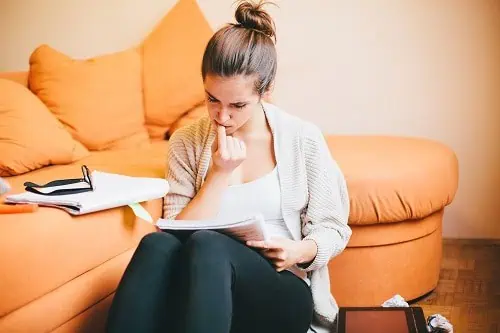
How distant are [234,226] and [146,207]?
449 mm

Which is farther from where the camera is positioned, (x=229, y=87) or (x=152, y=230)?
(x=152, y=230)

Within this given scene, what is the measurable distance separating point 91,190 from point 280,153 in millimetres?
473

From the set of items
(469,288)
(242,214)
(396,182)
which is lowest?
(469,288)

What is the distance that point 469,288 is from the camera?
2537mm

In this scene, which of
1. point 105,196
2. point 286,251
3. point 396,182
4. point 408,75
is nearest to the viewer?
point 286,251

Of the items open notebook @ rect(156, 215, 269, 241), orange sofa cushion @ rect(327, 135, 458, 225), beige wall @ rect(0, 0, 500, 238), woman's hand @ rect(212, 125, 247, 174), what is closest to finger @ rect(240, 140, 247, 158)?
woman's hand @ rect(212, 125, 247, 174)

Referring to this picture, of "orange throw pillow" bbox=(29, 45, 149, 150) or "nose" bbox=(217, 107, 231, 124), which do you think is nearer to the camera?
"nose" bbox=(217, 107, 231, 124)

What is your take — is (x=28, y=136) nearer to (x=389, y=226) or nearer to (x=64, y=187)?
(x=64, y=187)

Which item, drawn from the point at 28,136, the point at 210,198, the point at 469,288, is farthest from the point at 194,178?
the point at 469,288

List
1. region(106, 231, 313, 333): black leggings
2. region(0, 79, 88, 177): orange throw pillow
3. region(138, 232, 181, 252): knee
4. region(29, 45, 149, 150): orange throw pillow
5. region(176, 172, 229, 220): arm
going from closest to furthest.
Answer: region(106, 231, 313, 333): black leggings
region(138, 232, 181, 252): knee
region(176, 172, 229, 220): arm
region(0, 79, 88, 177): orange throw pillow
region(29, 45, 149, 150): orange throw pillow

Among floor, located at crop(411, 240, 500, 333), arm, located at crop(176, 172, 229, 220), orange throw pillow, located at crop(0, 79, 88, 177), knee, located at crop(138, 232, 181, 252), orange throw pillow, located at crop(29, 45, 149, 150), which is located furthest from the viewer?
orange throw pillow, located at crop(29, 45, 149, 150)

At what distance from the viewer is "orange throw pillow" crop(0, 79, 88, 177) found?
2395mm

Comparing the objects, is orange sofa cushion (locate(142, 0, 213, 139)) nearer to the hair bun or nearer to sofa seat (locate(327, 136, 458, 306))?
sofa seat (locate(327, 136, 458, 306))

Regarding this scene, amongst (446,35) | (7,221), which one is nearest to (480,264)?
(446,35)
